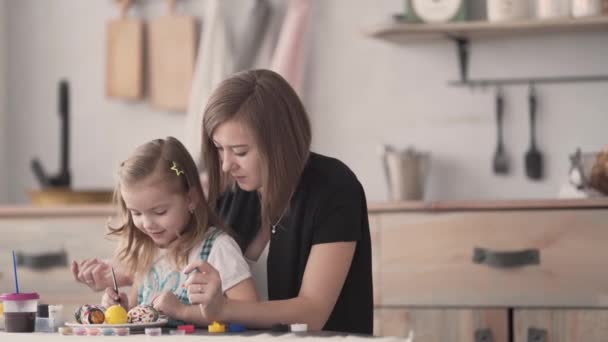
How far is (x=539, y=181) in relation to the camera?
3496 mm

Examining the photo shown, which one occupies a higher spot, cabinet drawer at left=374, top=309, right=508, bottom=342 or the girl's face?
the girl's face

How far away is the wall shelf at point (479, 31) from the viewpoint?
329 centimetres

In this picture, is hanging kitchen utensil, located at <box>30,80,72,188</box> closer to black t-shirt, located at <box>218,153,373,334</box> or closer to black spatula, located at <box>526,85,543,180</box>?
black spatula, located at <box>526,85,543,180</box>

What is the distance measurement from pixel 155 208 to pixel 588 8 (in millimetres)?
1756

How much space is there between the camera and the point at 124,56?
3.80m

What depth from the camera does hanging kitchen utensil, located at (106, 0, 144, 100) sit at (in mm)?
3789

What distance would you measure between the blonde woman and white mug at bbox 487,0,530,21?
56.3 inches

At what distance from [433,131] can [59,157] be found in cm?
137

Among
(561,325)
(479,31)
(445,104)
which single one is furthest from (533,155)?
(561,325)

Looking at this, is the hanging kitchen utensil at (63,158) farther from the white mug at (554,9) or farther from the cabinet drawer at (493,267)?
the white mug at (554,9)

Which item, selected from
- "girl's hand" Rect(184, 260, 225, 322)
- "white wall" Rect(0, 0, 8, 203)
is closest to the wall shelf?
"white wall" Rect(0, 0, 8, 203)

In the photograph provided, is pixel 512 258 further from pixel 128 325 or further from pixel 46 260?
pixel 128 325

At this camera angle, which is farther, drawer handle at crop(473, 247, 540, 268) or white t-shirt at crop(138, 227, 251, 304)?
drawer handle at crop(473, 247, 540, 268)

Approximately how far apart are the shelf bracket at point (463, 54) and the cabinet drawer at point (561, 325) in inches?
34.7
